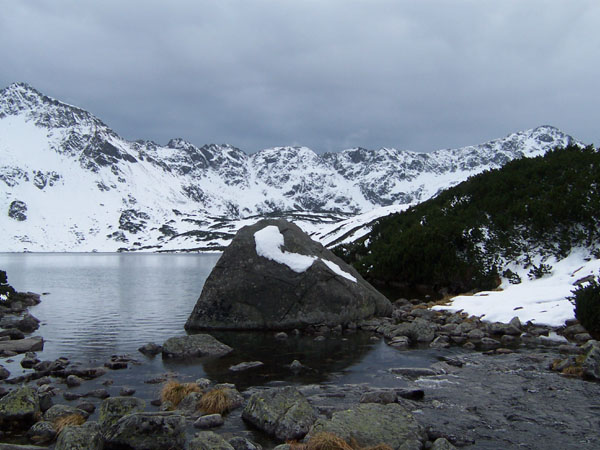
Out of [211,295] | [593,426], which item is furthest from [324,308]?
[593,426]

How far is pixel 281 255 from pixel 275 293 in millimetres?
2159

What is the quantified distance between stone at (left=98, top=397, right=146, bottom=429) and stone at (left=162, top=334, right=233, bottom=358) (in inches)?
287

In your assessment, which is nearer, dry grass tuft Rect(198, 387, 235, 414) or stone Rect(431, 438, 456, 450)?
stone Rect(431, 438, 456, 450)

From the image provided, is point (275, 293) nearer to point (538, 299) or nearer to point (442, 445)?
point (538, 299)

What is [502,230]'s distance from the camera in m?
34.2

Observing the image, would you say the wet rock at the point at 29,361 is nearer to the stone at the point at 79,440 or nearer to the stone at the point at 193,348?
the stone at the point at 193,348

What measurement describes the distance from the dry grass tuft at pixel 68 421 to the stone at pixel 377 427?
5334 millimetres

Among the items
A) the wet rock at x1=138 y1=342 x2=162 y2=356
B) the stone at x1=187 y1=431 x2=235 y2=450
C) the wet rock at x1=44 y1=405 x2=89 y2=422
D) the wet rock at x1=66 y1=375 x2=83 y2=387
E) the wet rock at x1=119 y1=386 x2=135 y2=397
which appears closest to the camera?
the stone at x1=187 y1=431 x2=235 y2=450

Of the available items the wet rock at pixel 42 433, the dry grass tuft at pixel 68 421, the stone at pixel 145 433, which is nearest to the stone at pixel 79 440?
the stone at pixel 145 433

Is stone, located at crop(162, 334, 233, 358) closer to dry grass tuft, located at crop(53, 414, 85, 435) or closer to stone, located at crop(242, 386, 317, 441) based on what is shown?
dry grass tuft, located at crop(53, 414, 85, 435)

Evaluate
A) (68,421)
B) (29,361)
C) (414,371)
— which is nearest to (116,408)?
(68,421)

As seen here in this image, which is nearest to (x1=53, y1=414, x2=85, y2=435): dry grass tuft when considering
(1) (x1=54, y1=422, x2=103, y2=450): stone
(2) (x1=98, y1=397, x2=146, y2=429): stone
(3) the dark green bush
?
(2) (x1=98, y1=397, x2=146, y2=429): stone

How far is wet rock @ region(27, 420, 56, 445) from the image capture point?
9609 mm

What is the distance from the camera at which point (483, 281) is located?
32.3 m
